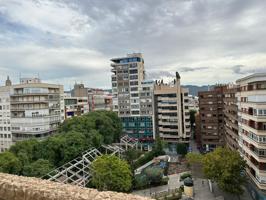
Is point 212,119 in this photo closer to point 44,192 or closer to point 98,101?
point 44,192

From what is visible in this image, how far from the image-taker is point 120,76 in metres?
59.1

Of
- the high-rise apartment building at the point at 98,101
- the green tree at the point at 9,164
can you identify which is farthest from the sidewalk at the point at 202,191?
the high-rise apartment building at the point at 98,101

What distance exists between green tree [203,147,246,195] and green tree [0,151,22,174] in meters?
19.6

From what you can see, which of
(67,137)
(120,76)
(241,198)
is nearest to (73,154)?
(67,137)

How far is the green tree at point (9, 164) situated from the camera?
2650 centimetres

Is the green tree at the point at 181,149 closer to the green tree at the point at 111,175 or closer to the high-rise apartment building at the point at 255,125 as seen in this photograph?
the high-rise apartment building at the point at 255,125

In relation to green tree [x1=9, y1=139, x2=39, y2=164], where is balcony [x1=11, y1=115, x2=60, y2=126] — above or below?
above

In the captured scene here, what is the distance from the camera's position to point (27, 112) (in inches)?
1767

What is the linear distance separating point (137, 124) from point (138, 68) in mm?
12098

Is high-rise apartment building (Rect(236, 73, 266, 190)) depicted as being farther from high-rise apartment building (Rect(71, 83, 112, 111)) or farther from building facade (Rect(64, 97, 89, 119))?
high-rise apartment building (Rect(71, 83, 112, 111))

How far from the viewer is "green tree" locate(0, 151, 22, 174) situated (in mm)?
26500

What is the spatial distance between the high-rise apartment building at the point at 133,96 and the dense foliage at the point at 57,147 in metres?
10.7

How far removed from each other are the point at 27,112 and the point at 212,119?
33315 mm

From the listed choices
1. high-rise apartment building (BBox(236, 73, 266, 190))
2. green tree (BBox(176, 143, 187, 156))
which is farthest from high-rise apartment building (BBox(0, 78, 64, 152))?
high-rise apartment building (BBox(236, 73, 266, 190))
